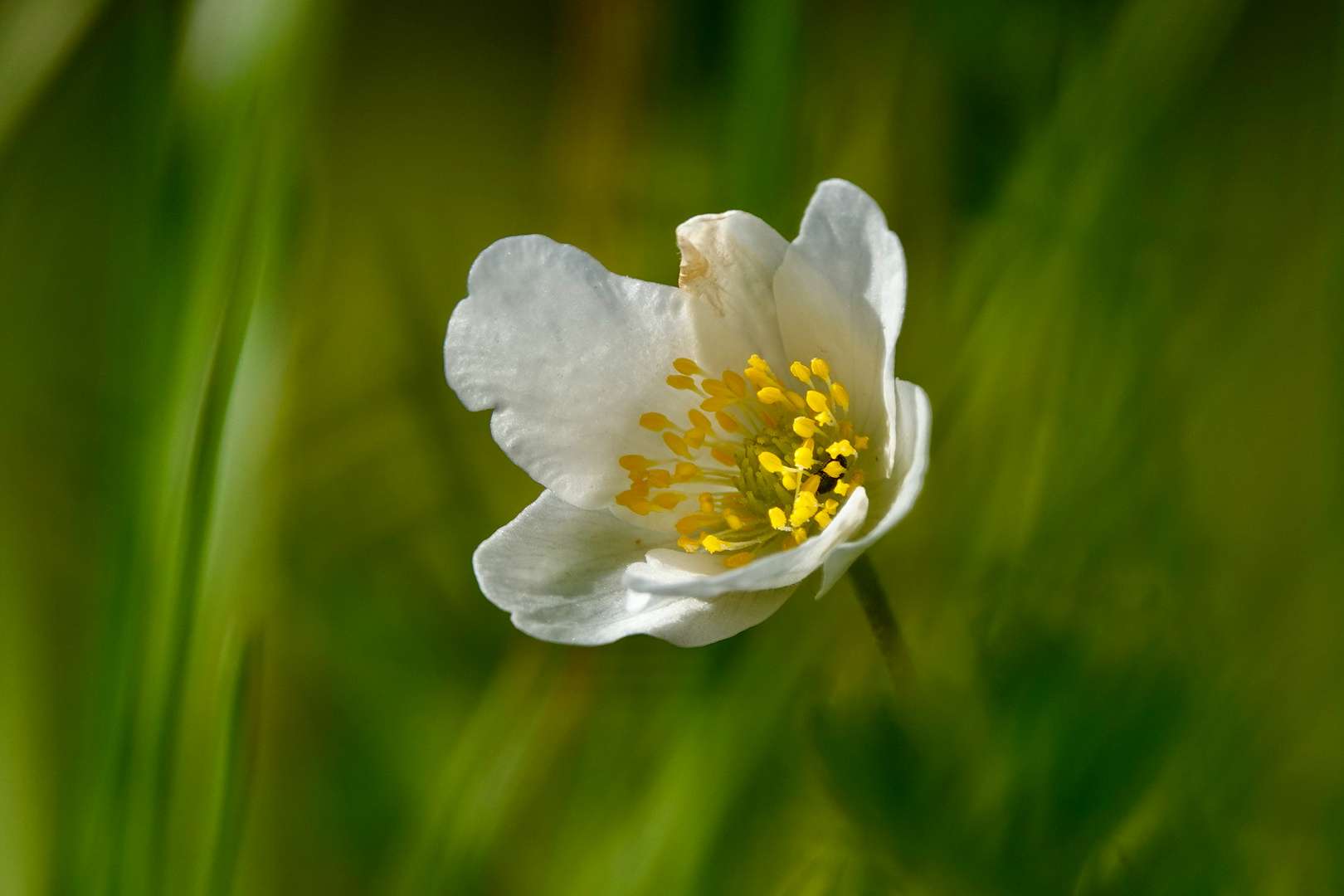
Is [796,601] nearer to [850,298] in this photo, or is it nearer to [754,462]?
[754,462]

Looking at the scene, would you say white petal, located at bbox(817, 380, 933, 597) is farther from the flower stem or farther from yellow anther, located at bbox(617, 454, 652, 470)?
yellow anther, located at bbox(617, 454, 652, 470)

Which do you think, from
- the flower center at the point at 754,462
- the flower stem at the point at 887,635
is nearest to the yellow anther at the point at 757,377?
the flower center at the point at 754,462

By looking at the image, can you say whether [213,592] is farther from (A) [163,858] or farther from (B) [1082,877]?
(B) [1082,877]

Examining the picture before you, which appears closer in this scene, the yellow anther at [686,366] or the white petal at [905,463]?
the white petal at [905,463]

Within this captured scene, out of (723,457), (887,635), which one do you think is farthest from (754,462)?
(887,635)

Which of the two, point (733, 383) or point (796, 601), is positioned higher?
point (733, 383)

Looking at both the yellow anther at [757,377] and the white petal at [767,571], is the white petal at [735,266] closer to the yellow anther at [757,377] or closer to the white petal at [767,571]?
the yellow anther at [757,377]

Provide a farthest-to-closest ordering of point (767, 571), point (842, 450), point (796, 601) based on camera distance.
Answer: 1. point (796, 601)
2. point (842, 450)
3. point (767, 571)
